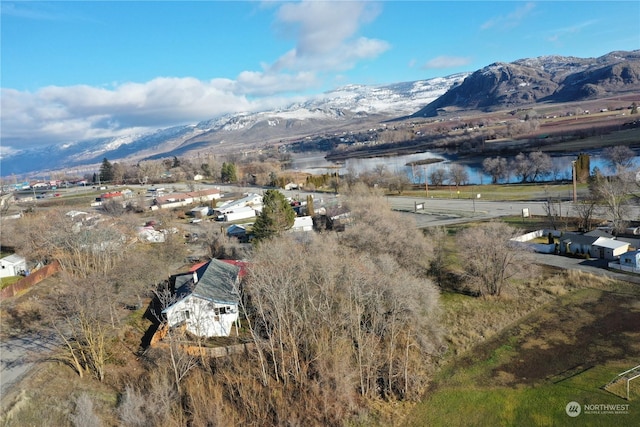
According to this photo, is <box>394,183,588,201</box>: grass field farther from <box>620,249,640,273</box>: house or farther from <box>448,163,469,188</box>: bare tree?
<box>620,249,640,273</box>: house

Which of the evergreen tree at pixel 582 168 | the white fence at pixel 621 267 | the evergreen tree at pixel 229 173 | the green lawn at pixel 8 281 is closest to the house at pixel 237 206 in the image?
the green lawn at pixel 8 281

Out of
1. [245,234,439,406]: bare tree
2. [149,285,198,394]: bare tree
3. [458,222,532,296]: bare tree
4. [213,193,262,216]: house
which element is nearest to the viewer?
[149,285,198,394]: bare tree

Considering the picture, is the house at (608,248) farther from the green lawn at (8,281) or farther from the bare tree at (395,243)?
the green lawn at (8,281)

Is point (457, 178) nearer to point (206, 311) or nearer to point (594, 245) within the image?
point (594, 245)

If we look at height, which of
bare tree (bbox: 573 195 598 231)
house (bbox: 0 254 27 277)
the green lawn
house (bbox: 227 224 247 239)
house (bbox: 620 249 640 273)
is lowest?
house (bbox: 620 249 640 273)

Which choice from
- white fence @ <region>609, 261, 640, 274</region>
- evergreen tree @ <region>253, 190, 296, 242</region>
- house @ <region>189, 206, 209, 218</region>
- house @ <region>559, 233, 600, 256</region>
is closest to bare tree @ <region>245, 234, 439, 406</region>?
evergreen tree @ <region>253, 190, 296, 242</region>

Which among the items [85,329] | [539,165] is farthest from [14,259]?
[539,165]

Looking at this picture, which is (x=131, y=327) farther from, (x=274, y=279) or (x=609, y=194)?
(x=609, y=194)
